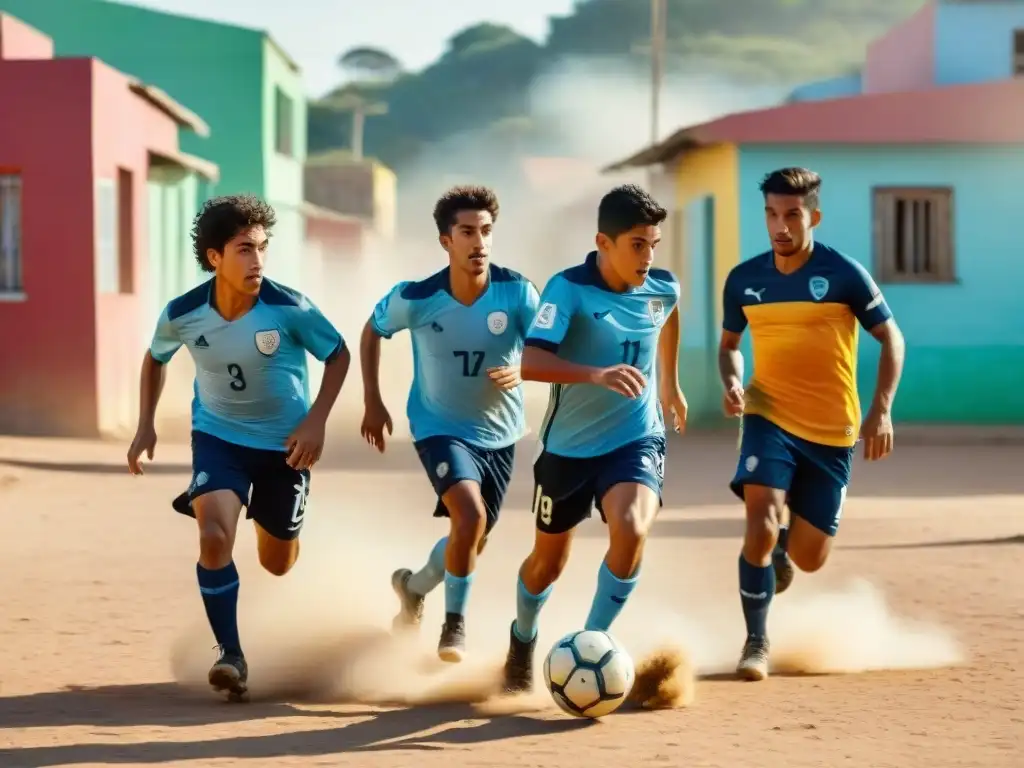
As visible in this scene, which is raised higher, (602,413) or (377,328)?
(377,328)

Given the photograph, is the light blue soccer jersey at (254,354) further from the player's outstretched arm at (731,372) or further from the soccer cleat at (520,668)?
the player's outstretched arm at (731,372)

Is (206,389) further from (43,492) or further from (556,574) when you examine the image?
(43,492)

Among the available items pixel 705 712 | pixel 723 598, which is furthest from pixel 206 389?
pixel 723 598

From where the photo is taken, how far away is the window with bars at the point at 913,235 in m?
23.0

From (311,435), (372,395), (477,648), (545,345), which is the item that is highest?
(545,345)

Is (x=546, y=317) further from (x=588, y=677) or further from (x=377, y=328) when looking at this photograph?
(x=588, y=677)

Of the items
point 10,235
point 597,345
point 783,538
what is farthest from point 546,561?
point 10,235

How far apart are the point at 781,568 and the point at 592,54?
312 ft

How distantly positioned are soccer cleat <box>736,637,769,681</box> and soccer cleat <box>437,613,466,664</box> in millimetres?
1069

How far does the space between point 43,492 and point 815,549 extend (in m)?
9.10

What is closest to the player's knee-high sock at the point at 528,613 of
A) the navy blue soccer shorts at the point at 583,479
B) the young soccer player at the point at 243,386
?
the navy blue soccer shorts at the point at 583,479

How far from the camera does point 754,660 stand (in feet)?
23.3

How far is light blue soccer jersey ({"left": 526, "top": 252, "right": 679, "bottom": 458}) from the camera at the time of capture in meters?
6.62

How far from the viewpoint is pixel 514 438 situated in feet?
24.5
